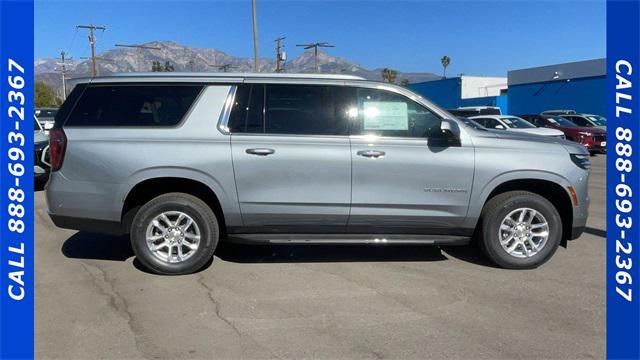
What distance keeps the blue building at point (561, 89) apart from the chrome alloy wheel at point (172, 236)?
35259 mm

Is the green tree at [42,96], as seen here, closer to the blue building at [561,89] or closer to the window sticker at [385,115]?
the blue building at [561,89]

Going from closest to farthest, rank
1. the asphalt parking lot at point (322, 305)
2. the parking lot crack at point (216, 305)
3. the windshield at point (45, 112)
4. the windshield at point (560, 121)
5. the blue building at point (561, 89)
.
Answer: the asphalt parking lot at point (322, 305) < the parking lot crack at point (216, 305) < the windshield at point (560, 121) < the windshield at point (45, 112) < the blue building at point (561, 89)

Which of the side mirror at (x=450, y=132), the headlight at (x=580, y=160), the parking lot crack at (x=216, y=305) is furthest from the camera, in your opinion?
the headlight at (x=580, y=160)

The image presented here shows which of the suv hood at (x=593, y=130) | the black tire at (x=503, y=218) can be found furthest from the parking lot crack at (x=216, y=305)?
the suv hood at (x=593, y=130)

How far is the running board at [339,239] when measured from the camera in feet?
16.2

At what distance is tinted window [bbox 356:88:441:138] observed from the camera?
490 centimetres

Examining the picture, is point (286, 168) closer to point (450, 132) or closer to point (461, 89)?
point (450, 132)

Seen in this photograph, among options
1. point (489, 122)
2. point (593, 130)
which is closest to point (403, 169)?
point (489, 122)

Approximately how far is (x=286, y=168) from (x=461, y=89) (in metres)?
46.5

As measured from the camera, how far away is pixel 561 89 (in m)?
37.8

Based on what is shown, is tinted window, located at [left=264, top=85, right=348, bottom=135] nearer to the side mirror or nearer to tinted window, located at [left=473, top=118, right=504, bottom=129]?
the side mirror

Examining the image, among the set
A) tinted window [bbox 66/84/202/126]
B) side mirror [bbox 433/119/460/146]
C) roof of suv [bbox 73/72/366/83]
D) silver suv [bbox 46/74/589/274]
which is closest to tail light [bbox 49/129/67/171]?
silver suv [bbox 46/74/589/274]

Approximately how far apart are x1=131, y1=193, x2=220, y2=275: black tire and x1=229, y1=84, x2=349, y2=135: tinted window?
0.84 meters

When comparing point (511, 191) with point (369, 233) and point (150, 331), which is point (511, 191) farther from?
point (150, 331)
